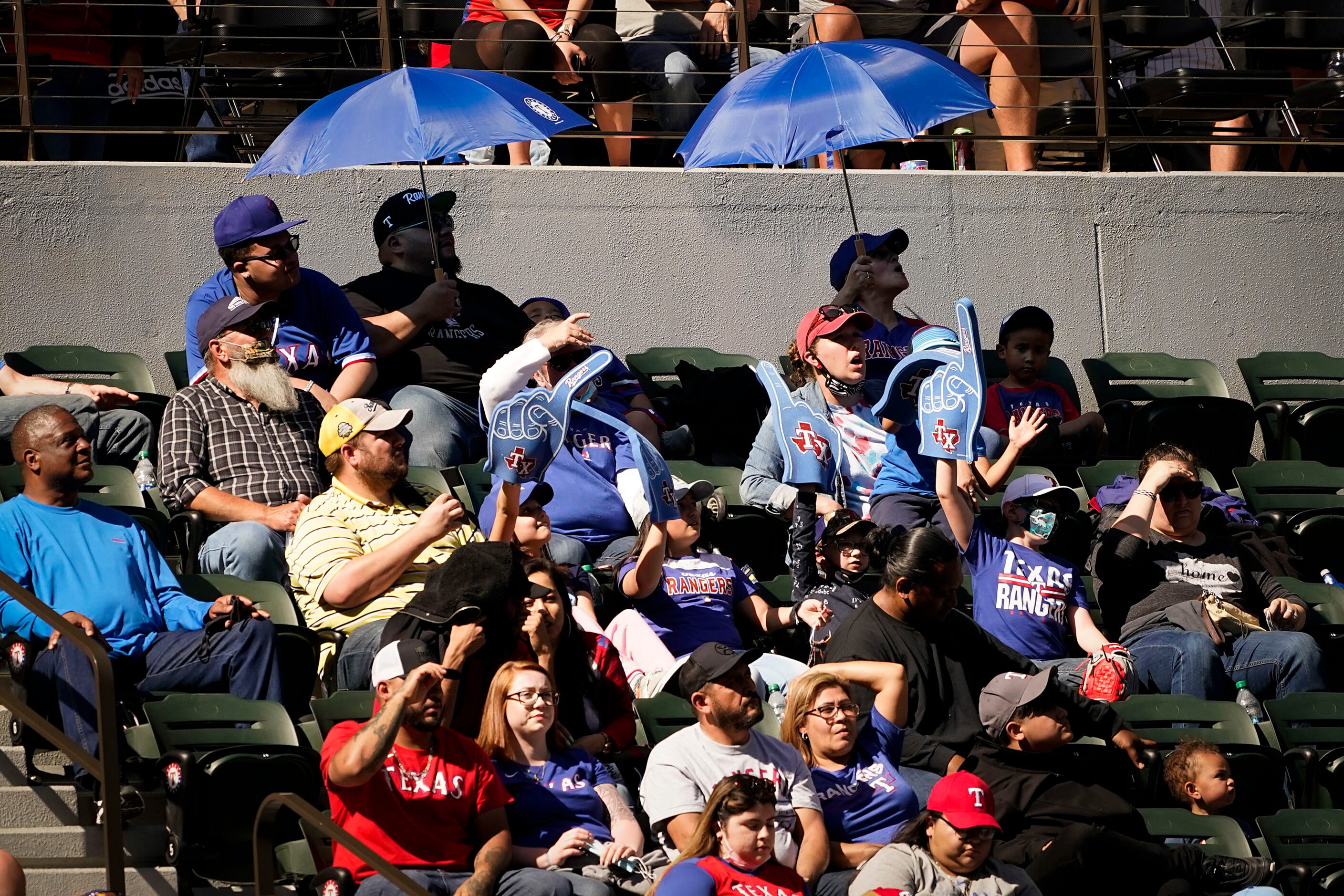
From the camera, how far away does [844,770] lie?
6168mm

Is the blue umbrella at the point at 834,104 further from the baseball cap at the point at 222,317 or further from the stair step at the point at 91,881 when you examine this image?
the stair step at the point at 91,881

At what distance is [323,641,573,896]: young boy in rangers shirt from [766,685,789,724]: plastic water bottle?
1.36 meters

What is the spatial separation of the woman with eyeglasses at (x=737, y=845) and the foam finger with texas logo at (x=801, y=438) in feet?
7.73

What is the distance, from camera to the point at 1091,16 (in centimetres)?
1052

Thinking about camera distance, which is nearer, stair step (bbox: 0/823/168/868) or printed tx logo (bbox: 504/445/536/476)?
stair step (bbox: 0/823/168/868)

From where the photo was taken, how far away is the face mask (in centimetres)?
757

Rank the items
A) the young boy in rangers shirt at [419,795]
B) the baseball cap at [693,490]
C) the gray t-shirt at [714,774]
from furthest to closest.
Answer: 1. the baseball cap at [693,490]
2. the gray t-shirt at [714,774]
3. the young boy in rangers shirt at [419,795]

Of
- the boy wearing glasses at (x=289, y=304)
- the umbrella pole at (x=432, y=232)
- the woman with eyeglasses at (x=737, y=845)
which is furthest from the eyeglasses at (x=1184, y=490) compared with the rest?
the boy wearing glasses at (x=289, y=304)

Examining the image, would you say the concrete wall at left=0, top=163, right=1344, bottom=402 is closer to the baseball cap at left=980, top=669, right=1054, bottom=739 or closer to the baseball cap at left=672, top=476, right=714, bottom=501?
the baseball cap at left=672, top=476, right=714, bottom=501

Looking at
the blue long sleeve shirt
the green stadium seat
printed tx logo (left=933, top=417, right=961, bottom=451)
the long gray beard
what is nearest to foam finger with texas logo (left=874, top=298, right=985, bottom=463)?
printed tx logo (left=933, top=417, right=961, bottom=451)

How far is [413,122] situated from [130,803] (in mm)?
3269

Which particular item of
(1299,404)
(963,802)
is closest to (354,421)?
(963,802)

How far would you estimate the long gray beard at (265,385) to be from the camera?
24.4 ft

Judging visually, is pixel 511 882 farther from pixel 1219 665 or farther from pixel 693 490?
pixel 1219 665
